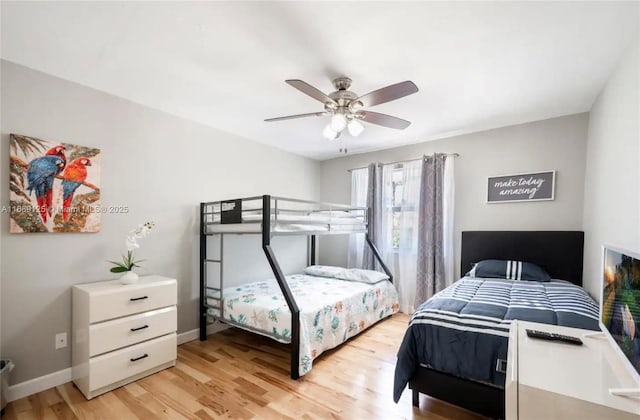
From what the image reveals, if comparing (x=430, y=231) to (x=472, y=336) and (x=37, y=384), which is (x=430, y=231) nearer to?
(x=472, y=336)

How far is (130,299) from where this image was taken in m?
2.21

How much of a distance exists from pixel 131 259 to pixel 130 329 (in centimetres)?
60

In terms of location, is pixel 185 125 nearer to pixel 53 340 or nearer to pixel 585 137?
pixel 53 340

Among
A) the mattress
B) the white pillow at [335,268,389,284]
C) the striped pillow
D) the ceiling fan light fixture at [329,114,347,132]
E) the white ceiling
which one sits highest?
the white ceiling

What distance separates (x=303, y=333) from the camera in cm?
232

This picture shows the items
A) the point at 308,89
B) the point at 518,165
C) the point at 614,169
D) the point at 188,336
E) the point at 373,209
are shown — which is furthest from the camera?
the point at 373,209

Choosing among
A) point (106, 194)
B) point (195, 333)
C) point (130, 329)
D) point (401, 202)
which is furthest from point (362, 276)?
point (106, 194)

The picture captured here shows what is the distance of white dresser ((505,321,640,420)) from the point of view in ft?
2.97

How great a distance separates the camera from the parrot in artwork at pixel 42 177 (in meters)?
2.08

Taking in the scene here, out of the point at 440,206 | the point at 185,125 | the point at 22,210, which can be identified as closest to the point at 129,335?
the point at 22,210

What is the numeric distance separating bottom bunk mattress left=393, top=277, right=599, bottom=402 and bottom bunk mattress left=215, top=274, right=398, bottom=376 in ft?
2.70

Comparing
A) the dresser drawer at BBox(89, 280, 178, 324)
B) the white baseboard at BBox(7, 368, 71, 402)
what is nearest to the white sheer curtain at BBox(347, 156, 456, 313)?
the dresser drawer at BBox(89, 280, 178, 324)

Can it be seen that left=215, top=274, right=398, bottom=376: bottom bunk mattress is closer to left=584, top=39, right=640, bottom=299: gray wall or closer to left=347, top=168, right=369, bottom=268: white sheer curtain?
left=347, top=168, right=369, bottom=268: white sheer curtain

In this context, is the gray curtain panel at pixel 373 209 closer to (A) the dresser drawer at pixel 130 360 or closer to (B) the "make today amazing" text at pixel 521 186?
(B) the "make today amazing" text at pixel 521 186
